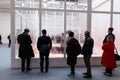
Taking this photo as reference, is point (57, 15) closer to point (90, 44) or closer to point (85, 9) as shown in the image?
point (85, 9)

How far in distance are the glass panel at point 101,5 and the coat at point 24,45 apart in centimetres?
297

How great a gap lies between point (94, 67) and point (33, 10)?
3.15m

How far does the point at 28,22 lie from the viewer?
24.7 feet

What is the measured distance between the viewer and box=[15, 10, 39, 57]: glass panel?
7.46 metres

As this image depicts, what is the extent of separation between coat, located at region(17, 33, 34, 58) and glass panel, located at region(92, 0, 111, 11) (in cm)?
297

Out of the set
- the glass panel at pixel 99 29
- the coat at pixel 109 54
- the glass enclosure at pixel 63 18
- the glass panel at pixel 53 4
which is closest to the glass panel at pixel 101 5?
the glass enclosure at pixel 63 18

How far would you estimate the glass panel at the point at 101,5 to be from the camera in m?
8.02

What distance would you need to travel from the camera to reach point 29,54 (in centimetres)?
687

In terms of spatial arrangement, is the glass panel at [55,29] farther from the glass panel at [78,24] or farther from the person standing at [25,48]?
the person standing at [25,48]

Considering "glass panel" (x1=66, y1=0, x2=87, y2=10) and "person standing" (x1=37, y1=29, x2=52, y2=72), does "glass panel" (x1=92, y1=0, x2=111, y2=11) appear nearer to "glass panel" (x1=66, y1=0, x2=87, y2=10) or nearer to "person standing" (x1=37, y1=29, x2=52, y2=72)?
"glass panel" (x1=66, y1=0, x2=87, y2=10)

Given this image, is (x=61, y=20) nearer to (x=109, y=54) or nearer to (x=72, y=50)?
(x=72, y=50)

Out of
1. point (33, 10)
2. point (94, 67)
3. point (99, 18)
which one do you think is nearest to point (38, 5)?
point (33, 10)

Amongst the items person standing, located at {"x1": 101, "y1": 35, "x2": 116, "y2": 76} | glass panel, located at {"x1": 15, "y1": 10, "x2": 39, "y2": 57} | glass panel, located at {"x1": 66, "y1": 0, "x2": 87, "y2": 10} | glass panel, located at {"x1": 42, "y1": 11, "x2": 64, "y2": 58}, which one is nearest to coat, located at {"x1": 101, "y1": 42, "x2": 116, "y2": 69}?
person standing, located at {"x1": 101, "y1": 35, "x2": 116, "y2": 76}

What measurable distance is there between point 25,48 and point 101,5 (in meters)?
3.54
